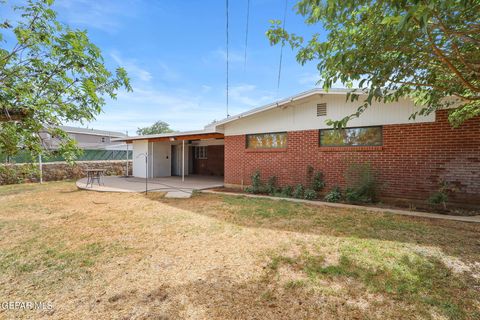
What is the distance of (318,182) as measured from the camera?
26.6 ft

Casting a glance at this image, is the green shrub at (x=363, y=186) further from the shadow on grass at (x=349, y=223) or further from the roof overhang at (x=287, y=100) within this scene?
the roof overhang at (x=287, y=100)

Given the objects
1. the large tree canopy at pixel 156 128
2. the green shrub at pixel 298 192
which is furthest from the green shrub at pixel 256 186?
the large tree canopy at pixel 156 128

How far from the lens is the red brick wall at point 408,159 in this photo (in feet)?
19.8

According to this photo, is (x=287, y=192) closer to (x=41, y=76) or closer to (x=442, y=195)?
(x=442, y=195)

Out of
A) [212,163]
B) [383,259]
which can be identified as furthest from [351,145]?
[212,163]

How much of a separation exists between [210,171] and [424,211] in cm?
1278

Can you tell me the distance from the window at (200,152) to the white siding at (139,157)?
3.76 m

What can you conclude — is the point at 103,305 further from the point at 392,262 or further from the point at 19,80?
the point at 392,262

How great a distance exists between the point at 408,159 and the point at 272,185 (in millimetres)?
4474

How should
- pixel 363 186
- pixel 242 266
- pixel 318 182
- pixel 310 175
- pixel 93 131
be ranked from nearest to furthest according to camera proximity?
1. pixel 242 266
2. pixel 363 186
3. pixel 318 182
4. pixel 310 175
5. pixel 93 131

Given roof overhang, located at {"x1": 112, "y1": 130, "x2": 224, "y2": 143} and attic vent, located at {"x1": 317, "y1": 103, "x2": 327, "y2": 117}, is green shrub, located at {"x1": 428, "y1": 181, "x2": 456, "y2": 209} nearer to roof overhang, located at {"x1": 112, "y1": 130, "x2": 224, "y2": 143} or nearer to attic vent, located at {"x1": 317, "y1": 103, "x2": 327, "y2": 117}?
attic vent, located at {"x1": 317, "y1": 103, "x2": 327, "y2": 117}

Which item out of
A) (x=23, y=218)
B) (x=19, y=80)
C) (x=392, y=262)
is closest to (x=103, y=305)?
(x=19, y=80)

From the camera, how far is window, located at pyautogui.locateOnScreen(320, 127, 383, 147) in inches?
289

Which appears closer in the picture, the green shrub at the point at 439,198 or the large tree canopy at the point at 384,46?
the large tree canopy at the point at 384,46
